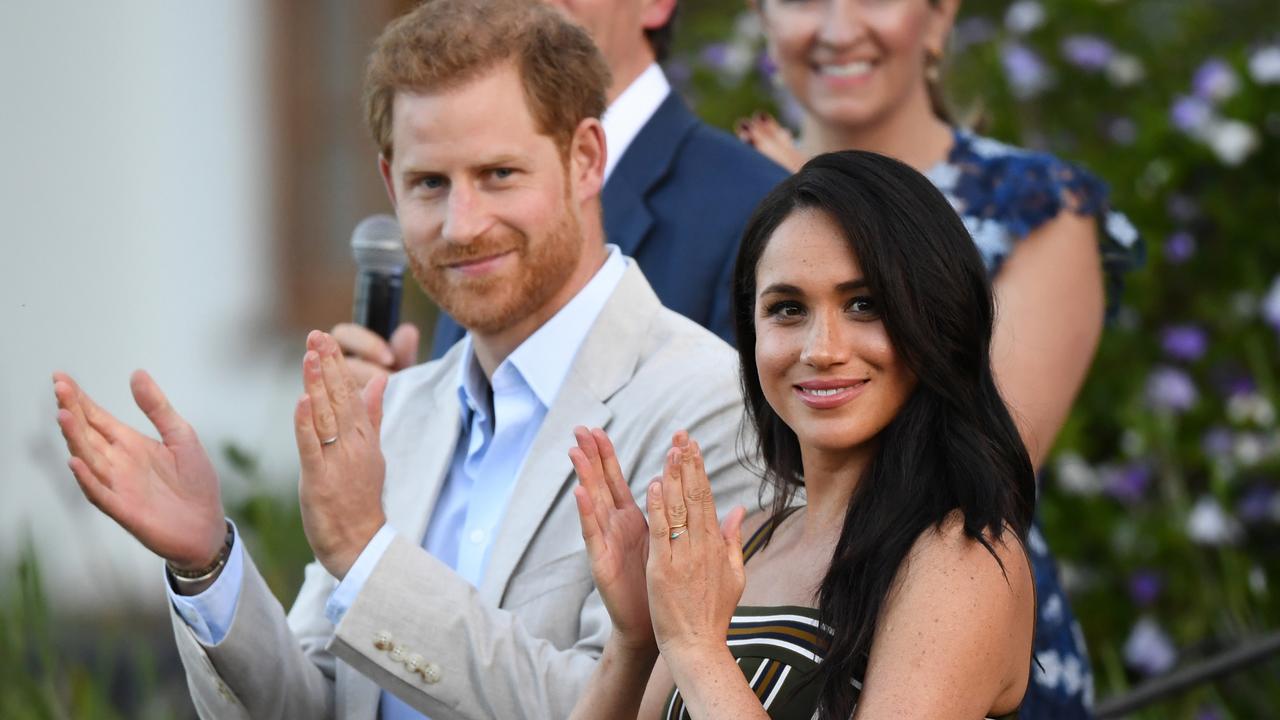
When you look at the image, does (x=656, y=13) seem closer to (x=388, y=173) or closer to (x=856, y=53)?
(x=856, y=53)

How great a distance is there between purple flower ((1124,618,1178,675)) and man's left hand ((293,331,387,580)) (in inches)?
116

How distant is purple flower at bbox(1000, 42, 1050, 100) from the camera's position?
5660 mm

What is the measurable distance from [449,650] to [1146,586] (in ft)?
9.80

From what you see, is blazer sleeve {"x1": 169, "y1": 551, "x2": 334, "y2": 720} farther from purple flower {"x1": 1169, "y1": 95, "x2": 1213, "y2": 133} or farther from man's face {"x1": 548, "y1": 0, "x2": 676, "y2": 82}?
purple flower {"x1": 1169, "y1": 95, "x2": 1213, "y2": 133}

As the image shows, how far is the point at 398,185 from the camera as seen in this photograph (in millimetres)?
2719

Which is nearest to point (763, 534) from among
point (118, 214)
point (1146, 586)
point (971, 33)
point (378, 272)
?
point (378, 272)

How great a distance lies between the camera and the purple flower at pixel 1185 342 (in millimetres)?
5172

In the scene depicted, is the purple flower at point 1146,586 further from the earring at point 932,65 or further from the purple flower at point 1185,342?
the earring at point 932,65

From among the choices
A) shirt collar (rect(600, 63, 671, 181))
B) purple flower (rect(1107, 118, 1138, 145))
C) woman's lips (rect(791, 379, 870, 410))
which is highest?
woman's lips (rect(791, 379, 870, 410))

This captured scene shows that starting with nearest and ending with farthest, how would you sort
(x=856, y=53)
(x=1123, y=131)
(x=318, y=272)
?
(x=856, y=53), (x=1123, y=131), (x=318, y=272)

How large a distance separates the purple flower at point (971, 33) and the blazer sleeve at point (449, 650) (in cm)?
414

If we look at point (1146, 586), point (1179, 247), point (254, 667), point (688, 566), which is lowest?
point (1146, 586)

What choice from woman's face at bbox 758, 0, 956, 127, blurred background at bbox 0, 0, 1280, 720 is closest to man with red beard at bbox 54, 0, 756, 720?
woman's face at bbox 758, 0, 956, 127

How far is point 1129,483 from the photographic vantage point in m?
5.09
